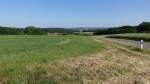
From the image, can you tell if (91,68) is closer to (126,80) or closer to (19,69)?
(126,80)

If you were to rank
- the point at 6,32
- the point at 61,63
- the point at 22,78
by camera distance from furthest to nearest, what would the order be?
the point at 6,32 < the point at 61,63 < the point at 22,78

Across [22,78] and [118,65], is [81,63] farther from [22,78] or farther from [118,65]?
[22,78]

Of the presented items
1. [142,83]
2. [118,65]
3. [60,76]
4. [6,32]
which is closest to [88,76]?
[60,76]

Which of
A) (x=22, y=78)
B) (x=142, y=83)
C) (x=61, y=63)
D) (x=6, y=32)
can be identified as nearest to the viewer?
(x=22, y=78)

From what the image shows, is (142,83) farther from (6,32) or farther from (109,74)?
(6,32)

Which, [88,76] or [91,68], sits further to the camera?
[91,68]

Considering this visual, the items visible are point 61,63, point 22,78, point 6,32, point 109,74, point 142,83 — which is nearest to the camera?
point 22,78

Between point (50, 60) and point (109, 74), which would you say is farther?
point (50, 60)

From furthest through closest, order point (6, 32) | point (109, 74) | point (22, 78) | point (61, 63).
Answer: point (6, 32) < point (61, 63) < point (109, 74) < point (22, 78)

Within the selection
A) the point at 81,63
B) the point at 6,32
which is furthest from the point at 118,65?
the point at 6,32

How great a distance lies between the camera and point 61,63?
39.2ft

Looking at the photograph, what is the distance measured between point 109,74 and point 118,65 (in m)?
1.79

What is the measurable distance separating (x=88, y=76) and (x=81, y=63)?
2034 mm

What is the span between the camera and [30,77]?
9586 mm
